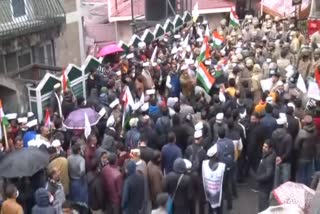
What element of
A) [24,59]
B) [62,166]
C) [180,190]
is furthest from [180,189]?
[24,59]

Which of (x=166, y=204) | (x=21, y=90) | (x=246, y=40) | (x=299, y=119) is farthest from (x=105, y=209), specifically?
(x=246, y=40)

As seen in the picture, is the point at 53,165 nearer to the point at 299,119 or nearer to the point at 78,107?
the point at 78,107

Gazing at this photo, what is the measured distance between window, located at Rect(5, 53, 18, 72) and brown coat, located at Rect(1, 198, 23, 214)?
7213 mm

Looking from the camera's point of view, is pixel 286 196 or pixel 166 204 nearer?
pixel 286 196

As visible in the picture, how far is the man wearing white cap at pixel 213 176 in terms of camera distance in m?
10.2

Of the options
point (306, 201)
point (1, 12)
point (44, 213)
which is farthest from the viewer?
point (1, 12)

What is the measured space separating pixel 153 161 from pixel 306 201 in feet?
10.6

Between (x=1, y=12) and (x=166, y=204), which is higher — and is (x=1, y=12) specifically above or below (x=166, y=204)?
above

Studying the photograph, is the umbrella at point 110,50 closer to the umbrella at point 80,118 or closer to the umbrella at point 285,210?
the umbrella at point 80,118

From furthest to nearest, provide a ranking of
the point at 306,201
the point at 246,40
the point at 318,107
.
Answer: the point at 246,40 → the point at 318,107 → the point at 306,201

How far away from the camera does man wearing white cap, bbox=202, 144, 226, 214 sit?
1023 cm

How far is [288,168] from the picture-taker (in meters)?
10.9

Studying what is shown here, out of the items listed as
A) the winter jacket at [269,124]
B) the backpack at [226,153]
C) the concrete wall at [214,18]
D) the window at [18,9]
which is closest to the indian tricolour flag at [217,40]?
the window at [18,9]

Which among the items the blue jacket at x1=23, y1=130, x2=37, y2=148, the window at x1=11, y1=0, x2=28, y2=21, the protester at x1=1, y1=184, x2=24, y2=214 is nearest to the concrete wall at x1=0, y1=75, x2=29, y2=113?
the window at x1=11, y1=0, x2=28, y2=21
